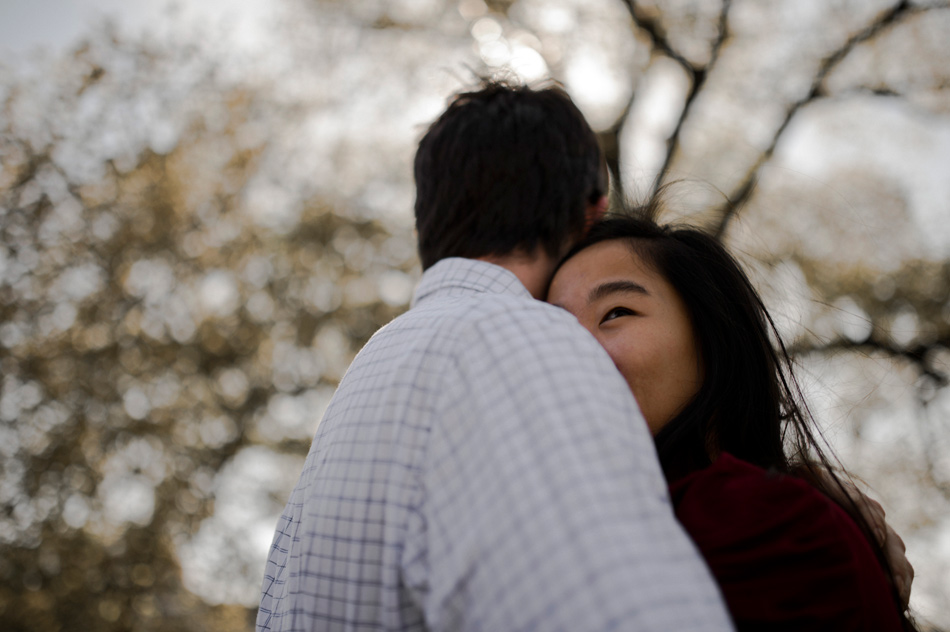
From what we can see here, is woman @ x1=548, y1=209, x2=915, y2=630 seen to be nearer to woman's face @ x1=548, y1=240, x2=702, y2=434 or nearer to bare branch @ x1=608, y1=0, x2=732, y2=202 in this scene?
woman's face @ x1=548, y1=240, x2=702, y2=434

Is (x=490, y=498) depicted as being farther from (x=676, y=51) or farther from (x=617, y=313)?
(x=676, y=51)

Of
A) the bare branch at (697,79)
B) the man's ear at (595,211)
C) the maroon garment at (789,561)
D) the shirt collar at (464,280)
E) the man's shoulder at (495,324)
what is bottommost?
the maroon garment at (789,561)

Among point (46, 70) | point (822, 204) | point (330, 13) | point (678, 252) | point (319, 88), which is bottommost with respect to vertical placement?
point (678, 252)

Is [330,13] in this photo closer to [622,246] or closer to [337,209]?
[337,209]

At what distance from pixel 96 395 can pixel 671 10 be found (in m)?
9.66

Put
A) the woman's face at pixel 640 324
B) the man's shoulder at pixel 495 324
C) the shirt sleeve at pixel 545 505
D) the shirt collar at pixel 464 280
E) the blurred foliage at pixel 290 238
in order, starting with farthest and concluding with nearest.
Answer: the blurred foliage at pixel 290 238, the woman's face at pixel 640 324, the shirt collar at pixel 464 280, the man's shoulder at pixel 495 324, the shirt sleeve at pixel 545 505

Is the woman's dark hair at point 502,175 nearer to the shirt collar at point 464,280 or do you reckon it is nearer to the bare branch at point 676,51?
the shirt collar at point 464,280

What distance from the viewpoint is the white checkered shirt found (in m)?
0.74

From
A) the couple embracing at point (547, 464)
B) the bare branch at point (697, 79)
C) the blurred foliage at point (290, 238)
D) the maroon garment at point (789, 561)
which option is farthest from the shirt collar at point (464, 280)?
the bare branch at point (697, 79)

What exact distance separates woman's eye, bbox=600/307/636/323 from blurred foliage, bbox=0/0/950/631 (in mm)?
6097

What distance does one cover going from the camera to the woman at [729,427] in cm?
103

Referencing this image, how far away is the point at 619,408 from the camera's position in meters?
0.90

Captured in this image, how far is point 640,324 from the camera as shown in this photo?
5.46 ft

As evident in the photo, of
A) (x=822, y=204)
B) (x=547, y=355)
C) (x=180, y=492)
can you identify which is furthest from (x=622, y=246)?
(x=180, y=492)
